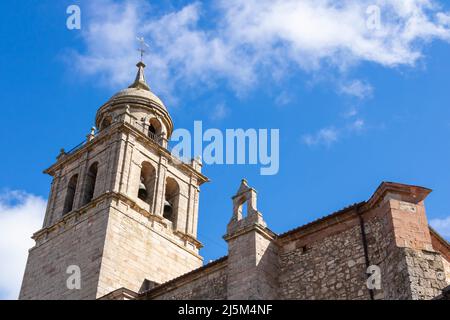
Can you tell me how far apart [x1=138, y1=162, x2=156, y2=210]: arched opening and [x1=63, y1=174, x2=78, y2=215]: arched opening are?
2657mm

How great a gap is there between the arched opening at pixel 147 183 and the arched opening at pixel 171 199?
0.85 meters

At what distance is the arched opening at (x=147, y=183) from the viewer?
78.1 feet

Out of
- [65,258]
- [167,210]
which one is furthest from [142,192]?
[65,258]

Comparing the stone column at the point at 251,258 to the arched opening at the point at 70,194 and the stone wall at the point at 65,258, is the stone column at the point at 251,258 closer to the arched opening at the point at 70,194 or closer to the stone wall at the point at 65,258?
the stone wall at the point at 65,258

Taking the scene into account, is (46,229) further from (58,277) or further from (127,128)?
(127,128)

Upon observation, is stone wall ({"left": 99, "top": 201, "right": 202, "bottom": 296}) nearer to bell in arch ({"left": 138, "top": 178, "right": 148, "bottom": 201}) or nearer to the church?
the church

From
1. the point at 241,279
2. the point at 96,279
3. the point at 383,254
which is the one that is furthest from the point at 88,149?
the point at 383,254

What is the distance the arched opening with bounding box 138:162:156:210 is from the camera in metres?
23.8

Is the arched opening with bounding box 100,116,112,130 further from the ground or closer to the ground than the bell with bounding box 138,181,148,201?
further from the ground

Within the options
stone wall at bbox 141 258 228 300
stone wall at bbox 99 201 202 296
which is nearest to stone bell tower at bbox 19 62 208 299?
stone wall at bbox 99 201 202 296

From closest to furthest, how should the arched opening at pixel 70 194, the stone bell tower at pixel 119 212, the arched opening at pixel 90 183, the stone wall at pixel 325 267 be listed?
the stone wall at pixel 325 267 < the stone bell tower at pixel 119 212 < the arched opening at pixel 90 183 < the arched opening at pixel 70 194

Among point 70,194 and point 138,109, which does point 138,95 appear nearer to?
point 138,109

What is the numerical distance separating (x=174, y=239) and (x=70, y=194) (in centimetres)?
449

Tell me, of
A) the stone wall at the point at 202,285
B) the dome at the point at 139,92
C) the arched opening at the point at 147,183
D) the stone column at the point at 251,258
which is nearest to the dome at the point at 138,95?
the dome at the point at 139,92
